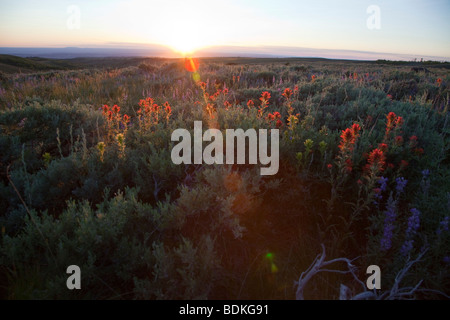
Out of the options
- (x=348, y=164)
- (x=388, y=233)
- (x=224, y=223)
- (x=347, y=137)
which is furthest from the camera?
(x=348, y=164)

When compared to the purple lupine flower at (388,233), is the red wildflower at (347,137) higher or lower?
higher

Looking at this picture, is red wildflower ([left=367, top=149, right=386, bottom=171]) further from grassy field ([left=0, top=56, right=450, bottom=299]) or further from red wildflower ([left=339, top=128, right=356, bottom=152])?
A: red wildflower ([left=339, top=128, right=356, bottom=152])

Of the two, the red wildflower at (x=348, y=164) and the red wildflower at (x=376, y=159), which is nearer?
the red wildflower at (x=376, y=159)

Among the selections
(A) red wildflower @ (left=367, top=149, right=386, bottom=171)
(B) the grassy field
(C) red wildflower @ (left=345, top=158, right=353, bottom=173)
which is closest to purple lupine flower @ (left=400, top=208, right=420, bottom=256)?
(B) the grassy field

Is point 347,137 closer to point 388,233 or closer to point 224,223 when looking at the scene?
point 388,233

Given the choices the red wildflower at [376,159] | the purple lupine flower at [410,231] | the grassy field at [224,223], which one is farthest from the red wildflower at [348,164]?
the purple lupine flower at [410,231]

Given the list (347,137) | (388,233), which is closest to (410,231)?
(388,233)

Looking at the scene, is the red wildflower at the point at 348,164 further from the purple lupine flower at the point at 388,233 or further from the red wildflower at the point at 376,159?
the purple lupine flower at the point at 388,233

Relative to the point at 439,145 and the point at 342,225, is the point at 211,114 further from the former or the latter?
the point at 439,145

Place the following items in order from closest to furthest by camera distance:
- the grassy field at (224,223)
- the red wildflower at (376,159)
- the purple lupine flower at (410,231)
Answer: the grassy field at (224,223) → the purple lupine flower at (410,231) → the red wildflower at (376,159)

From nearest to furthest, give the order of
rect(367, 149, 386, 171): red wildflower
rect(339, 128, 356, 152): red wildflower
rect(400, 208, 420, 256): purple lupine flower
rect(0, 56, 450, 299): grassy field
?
rect(0, 56, 450, 299): grassy field → rect(400, 208, 420, 256): purple lupine flower → rect(367, 149, 386, 171): red wildflower → rect(339, 128, 356, 152): red wildflower

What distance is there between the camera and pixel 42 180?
2.74m

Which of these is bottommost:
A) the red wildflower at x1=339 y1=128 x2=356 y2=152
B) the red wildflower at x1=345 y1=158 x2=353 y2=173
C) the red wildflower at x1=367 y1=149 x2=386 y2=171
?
the red wildflower at x1=345 y1=158 x2=353 y2=173

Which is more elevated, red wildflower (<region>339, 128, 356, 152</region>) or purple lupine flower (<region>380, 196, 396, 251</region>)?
red wildflower (<region>339, 128, 356, 152</region>)
